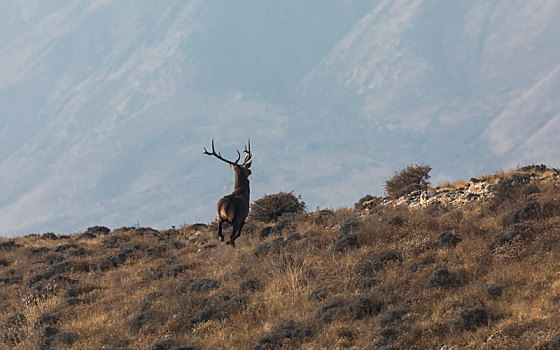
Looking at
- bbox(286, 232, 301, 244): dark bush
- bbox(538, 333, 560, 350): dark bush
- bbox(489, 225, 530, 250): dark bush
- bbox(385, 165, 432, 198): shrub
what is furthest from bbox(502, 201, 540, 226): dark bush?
bbox(385, 165, 432, 198): shrub

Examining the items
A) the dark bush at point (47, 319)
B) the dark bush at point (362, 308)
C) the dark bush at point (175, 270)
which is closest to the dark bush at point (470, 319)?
the dark bush at point (362, 308)

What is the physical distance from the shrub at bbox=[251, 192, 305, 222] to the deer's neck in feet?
13.6

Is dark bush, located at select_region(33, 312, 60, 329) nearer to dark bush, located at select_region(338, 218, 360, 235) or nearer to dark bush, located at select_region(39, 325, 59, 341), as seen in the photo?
dark bush, located at select_region(39, 325, 59, 341)

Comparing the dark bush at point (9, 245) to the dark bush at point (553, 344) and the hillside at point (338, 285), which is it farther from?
the dark bush at point (553, 344)

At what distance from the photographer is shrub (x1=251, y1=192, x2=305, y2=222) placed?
26703mm

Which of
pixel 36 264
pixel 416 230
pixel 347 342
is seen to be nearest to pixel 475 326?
pixel 347 342

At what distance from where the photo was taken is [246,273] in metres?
18.4

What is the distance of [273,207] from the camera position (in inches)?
1056

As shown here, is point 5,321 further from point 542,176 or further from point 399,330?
point 542,176

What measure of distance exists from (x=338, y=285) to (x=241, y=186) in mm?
6696

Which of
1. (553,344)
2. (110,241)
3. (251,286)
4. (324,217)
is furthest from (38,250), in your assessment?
(553,344)

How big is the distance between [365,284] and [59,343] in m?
5.98

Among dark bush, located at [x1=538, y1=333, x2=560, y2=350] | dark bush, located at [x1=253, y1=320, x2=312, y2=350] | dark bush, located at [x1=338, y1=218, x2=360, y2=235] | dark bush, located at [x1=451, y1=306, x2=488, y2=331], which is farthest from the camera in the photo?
dark bush, located at [x1=338, y1=218, x2=360, y2=235]

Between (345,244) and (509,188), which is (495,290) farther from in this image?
(509,188)
